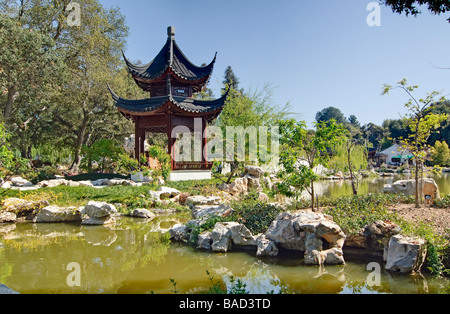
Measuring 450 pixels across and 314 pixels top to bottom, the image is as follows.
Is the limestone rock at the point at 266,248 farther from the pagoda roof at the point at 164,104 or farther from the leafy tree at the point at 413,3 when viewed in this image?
the pagoda roof at the point at 164,104

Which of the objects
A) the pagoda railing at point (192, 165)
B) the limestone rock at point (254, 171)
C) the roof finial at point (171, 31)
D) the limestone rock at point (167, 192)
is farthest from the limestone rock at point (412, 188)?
the roof finial at point (171, 31)

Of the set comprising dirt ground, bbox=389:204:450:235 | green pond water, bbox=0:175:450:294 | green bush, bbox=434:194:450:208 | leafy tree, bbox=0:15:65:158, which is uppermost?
leafy tree, bbox=0:15:65:158

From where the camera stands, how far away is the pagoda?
543 inches

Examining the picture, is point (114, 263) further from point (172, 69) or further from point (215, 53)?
point (215, 53)

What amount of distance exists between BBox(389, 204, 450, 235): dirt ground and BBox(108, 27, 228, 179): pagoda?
946cm

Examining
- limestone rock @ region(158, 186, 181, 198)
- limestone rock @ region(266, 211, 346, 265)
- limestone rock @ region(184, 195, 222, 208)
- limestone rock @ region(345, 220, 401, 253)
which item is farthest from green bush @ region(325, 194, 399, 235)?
limestone rock @ region(158, 186, 181, 198)

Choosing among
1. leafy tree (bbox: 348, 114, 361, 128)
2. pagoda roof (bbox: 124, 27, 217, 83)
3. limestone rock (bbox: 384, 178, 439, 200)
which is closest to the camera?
limestone rock (bbox: 384, 178, 439, 200)

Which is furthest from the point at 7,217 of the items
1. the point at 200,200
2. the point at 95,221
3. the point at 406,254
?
the point at 406,254

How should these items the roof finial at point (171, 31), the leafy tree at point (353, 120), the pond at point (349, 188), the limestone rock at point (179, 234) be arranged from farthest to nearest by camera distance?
the leafy tree at point (353, 120) → the roof finial at point (171, 31) → the pond at point (349, 188) → the limestone rock at point (179, 234)

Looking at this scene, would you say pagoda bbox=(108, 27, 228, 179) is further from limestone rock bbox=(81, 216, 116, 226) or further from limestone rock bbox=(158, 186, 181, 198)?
limestone rock bbox=(81, 216, 116, 226)

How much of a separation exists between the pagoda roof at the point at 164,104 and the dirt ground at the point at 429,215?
9.41m

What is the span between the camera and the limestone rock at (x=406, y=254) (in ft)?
13.5

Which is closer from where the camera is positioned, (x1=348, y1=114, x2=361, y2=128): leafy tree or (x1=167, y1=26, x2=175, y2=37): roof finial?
(x1=167, y1=26, x2=175, y2=37): roof finial

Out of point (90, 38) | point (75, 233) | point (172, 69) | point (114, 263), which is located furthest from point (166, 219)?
point (90, 38)
